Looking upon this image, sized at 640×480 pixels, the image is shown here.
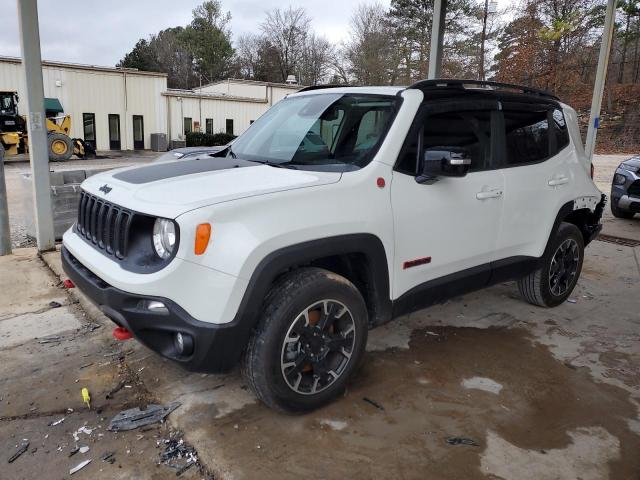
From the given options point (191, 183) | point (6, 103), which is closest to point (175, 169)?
point (191, 183)

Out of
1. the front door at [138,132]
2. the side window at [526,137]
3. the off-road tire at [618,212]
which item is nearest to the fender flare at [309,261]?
the side window at [526,137]

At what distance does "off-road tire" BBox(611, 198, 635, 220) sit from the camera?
353 inches

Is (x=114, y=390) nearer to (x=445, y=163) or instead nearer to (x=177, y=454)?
(x=177, y=454)

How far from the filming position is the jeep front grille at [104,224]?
2.77 metres

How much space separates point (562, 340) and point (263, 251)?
2.90 metres

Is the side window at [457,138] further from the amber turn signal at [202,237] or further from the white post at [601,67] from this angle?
the white post at [601,67]

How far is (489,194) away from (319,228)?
159 centimetres

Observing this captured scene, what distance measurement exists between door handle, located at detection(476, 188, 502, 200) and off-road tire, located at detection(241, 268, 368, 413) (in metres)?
1.29

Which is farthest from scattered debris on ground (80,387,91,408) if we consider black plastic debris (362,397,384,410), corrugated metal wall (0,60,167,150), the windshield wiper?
corrugated metal wall (0,60,167,150)

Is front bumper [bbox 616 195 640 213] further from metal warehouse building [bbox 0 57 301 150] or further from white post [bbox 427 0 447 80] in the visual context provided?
metal warehouse building [bbox 0 57 301 150]

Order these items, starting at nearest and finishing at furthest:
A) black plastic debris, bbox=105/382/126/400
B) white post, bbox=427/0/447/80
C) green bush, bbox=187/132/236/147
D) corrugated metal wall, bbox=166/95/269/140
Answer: black plastic debris, bbox=105/382/126/400 < white post, bbox=427/0/447/80 < green bush, bbox=187/132/236/147 < corrugated metal wall, bbox=166/95/269/140

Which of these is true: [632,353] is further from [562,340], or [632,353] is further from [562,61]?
[562,61]

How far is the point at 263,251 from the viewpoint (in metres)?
2.54

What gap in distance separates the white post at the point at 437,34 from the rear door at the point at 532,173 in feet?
11.6
